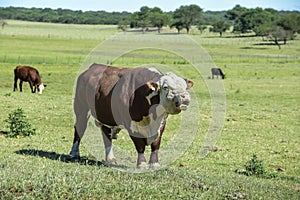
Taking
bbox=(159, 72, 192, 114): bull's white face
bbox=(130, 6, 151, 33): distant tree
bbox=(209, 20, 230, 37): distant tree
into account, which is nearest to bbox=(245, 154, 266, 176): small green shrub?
bbox=(159, 72, 192, 114): bull's white face

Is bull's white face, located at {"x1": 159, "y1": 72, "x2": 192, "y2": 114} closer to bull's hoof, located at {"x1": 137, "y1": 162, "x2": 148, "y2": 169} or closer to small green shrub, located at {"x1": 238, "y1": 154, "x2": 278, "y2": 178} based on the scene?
bull's hoof, located at {"x1": 137, "y1": 162, "x2": 148, "y2": 169}

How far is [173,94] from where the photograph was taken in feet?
30.8

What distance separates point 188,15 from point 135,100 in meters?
154

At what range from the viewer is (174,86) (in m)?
9.39

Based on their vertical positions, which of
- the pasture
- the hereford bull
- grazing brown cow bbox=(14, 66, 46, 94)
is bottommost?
grazing brown cow bbox=(14, 66, 46, 94)

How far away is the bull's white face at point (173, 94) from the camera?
30.6 ft

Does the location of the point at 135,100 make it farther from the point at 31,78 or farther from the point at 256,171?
the point at 31,78

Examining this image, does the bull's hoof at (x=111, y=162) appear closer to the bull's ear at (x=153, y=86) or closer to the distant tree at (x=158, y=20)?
the bull's ear at (x=153, y=86)

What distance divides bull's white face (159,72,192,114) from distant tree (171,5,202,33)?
5776 inches

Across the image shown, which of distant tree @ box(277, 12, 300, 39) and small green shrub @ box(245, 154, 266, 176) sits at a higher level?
distant tree @ box(277, 12, 300, 39)

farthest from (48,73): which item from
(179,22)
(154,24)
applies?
(179,22)

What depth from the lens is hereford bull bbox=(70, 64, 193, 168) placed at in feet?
31.3

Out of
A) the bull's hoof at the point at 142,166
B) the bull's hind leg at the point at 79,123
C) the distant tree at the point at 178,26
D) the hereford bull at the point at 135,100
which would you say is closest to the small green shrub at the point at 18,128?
the bull's hind leg at the point at 79,123

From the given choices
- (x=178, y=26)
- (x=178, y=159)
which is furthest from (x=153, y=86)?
(x=178, y=26)
